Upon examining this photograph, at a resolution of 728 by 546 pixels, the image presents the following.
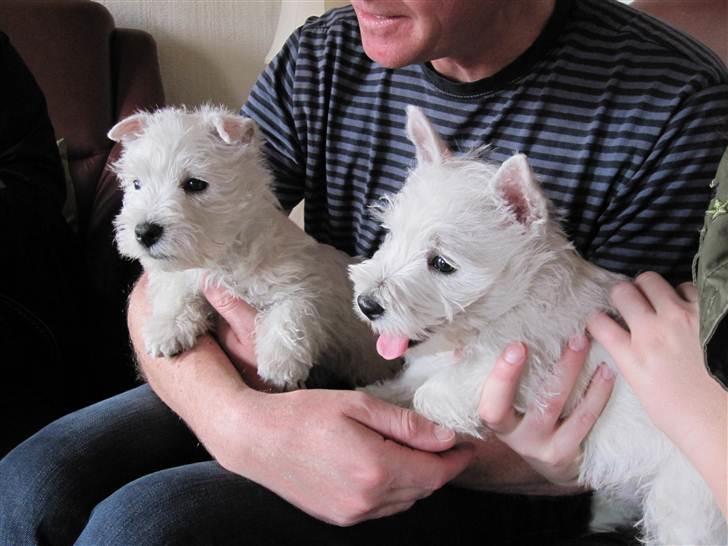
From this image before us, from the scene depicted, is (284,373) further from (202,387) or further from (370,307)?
(370,307)

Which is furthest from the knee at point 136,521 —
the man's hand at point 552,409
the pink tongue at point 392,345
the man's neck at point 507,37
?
the man's neck at point 507,37

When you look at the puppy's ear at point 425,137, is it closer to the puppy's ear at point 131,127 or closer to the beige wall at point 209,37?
the puppy's ear at point 131,127

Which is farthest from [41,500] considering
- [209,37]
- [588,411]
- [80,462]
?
[209,37]

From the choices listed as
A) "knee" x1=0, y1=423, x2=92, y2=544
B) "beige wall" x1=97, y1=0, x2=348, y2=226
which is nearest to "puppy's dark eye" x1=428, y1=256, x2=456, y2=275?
"knee" x1=0, y1=423, x2=92, y2=544

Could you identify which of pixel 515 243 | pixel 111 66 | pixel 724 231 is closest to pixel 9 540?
pixel 515 243

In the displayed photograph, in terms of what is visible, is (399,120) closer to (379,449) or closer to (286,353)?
(286,353)

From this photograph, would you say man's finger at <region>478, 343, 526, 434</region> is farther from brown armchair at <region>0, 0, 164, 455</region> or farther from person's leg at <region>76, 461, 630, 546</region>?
brown armchair at <region>0, 0, 164, 455</region>
